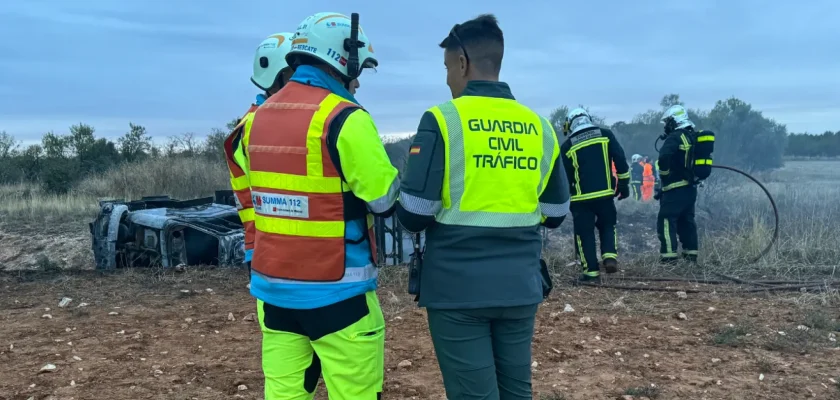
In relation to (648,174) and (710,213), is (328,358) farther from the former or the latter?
(648,174)

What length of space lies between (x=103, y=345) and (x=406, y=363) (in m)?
2.52

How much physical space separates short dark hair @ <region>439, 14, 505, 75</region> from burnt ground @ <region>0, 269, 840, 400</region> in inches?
93.8

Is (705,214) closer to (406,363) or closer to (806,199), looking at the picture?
(806,199)

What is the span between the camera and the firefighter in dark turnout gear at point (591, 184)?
25.3 ft

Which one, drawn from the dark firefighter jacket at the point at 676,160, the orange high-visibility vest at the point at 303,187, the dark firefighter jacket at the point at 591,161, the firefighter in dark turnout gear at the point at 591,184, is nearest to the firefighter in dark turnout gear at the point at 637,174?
the dark firefighter jacket at the point at 676,160

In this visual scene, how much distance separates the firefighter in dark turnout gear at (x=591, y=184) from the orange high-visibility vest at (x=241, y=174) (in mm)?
5378

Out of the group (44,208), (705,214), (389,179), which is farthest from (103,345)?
(705,214)

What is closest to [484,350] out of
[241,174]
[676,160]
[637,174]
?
[241,174]

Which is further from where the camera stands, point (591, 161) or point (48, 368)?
point (591, 161)

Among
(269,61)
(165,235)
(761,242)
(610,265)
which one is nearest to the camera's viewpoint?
(269,61)

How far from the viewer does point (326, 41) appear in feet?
8.68

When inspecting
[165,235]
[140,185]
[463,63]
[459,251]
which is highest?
[463,63]

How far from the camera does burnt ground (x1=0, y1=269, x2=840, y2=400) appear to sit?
171 inches

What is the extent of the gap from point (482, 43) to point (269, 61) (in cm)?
149
